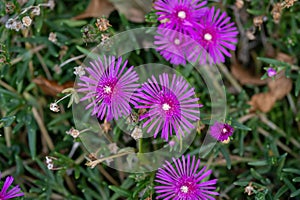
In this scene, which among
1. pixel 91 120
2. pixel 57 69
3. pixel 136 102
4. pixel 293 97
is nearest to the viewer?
pixel 136 102

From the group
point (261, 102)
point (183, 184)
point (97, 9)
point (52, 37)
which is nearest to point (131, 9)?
point (97, 9)

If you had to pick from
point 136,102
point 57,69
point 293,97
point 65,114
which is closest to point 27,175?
point 65,114

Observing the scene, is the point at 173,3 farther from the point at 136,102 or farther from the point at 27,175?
the point at 27,175

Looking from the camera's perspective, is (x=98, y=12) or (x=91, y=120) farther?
(x=98, y=12)

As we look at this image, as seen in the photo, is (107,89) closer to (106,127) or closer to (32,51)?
(106,127)

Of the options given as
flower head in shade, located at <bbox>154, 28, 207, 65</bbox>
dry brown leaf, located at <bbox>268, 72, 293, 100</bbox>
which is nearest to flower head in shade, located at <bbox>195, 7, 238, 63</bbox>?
flower head in shade, located at <bbox>154, 28, 207, 65</bbox>

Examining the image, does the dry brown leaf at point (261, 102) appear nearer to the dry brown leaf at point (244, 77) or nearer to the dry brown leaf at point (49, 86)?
the dry brown leaf at point (244, 77)
